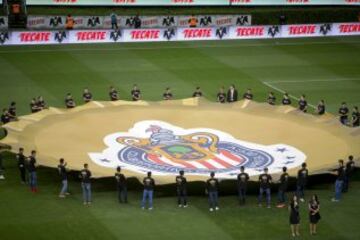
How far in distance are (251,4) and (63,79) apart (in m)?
24.7

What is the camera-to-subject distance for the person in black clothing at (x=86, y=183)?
122 feet

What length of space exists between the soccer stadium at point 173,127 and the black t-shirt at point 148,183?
0.06m

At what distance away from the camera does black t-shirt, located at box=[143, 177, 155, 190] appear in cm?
3684

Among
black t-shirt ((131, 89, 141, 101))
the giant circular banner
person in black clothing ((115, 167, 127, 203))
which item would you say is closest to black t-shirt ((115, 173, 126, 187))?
person in black clothing ((115, 167, 127, 203))

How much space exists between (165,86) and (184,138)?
13.4 meters

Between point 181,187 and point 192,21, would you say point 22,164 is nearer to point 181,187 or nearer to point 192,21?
point 181,187

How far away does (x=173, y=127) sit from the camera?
45875 millimetres

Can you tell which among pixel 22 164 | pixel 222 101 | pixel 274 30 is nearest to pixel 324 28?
pixel 274 30

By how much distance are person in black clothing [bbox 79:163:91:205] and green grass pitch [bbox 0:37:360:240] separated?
450 millimetres

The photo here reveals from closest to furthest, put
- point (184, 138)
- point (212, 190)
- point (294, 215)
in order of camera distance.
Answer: point (294, 215) → point (212, 190) → point (184, 138)

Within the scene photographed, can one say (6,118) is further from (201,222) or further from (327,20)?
(327,20)

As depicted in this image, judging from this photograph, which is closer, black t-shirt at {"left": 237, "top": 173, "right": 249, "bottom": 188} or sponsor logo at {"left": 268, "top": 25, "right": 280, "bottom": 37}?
black t-shirt at {"left": 237, "top": 173, "right": 249, "bottom": 188}

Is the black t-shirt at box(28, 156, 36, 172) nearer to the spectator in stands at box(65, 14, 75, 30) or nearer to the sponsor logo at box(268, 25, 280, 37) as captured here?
the spectator in stands at box(65, 14, 75, 30)

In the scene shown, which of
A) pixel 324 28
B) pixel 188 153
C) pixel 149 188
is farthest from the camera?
pixel 324 28
